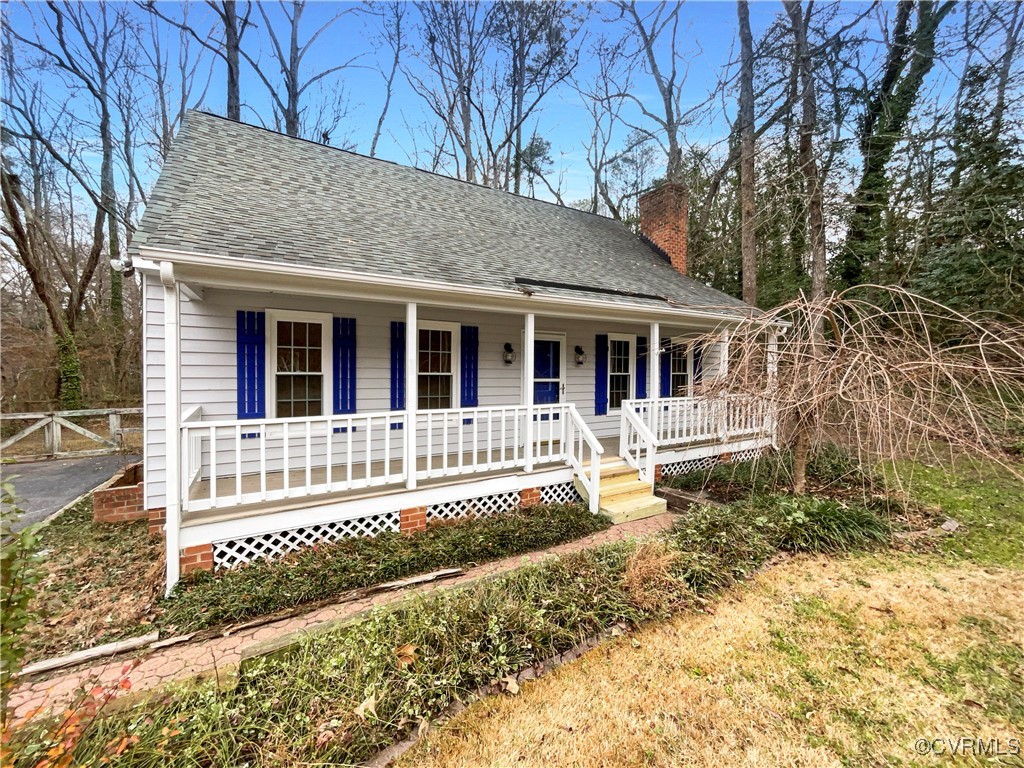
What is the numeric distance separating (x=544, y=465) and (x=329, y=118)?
18737 millimetres

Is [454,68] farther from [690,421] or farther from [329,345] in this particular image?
[690,421]

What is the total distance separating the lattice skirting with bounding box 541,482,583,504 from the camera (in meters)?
6.33

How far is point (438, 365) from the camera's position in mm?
7051

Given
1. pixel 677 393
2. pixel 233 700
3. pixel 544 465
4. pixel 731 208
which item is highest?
pixel 731 208

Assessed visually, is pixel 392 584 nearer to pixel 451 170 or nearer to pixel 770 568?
pixel 770 568

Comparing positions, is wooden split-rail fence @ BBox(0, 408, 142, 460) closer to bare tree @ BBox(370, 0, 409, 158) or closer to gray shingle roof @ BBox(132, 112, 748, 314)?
gray shingle roof @ BBox(132, 112, 748, 314)

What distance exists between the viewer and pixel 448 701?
2.72 metres

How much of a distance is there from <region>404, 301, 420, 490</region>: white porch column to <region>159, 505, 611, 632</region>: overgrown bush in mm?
782

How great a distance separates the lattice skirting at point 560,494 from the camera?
20.8ft

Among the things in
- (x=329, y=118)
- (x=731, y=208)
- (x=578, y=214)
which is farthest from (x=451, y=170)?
(x=731, y=208)

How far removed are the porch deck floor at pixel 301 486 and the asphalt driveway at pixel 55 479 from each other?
3.29 meters

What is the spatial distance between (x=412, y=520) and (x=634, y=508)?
3.13 metres

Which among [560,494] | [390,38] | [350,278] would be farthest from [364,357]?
[390,38]
